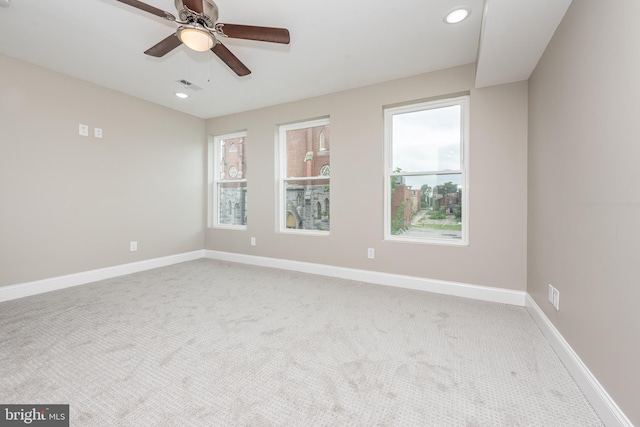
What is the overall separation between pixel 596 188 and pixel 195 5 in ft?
8.20

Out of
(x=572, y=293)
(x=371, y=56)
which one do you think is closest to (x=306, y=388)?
(x=572, y=293)

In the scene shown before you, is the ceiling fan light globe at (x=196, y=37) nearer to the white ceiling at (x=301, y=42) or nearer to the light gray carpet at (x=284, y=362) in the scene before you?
the white ceiling at (x=301, y=42)

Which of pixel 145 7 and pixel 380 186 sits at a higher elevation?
pixel 145 7

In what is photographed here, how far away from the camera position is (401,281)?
3297 mm

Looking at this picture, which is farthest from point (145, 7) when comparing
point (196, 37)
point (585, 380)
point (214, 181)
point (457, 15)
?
point (214, 181)

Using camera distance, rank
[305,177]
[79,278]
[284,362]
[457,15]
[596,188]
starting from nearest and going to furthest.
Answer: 1. [596,188]
2. [284,362]
3. [457,15]
4. [79,278]
5. [305,177]

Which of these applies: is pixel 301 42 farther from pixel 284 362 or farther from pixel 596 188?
pixel 284 362

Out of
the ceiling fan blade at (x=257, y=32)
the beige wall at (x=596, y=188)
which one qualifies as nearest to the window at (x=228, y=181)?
the ceiling fan blade at (x=257, y=32)

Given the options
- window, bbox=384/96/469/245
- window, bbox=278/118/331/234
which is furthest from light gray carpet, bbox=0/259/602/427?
window, bbox=278/118/331/234

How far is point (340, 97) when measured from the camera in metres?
3.67

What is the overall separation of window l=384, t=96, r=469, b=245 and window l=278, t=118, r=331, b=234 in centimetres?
94

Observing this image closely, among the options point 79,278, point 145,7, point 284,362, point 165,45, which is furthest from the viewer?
point 79,278

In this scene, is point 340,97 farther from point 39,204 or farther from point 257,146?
point 39,204

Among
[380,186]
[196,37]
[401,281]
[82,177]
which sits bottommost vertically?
[401,281]
